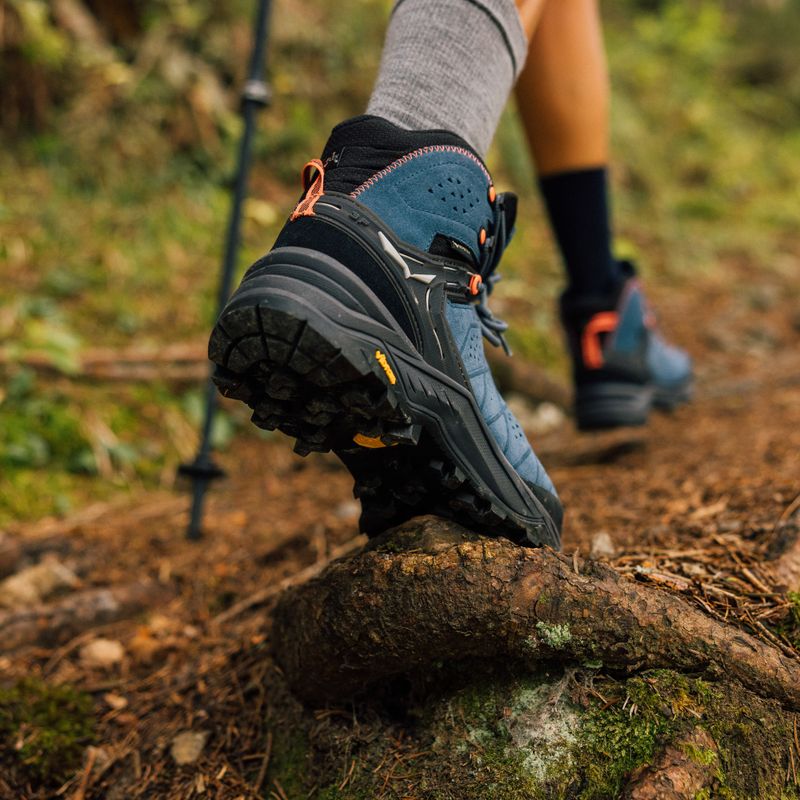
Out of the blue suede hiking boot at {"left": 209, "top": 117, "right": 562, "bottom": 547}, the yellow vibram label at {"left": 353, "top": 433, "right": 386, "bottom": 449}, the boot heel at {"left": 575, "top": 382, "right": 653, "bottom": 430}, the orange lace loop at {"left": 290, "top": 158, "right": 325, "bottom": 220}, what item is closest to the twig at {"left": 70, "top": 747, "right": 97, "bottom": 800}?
the blue suede hiking boot at {"left": 209, "top": 117, "right": 562, "bottom": 547}

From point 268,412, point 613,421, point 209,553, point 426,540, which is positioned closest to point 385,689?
point 426,540

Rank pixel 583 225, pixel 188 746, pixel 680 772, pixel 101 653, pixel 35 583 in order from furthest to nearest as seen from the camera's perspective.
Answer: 1. pixel 583 225
2. pixel 35 583
3. pixel 101 653
4. pixel 188 746
5. pixel 680 772

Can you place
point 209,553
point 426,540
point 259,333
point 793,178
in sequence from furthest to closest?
point 793,178 → point 209,553 → point 426,540 → point 259,333

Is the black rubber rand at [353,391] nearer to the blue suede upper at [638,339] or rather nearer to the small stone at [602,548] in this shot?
the small stone at [602,548]

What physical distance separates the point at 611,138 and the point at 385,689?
6.66 m

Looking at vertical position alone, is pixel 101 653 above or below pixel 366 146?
below

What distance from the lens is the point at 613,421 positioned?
2443 mm

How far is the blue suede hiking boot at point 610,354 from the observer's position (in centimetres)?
244

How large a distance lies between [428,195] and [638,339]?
1430 millimetres

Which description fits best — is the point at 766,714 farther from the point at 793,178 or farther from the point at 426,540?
the point at 793,178

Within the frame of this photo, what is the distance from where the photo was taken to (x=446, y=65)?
4.52 ft

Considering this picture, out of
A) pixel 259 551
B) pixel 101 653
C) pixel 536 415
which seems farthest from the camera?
pixel 536 415

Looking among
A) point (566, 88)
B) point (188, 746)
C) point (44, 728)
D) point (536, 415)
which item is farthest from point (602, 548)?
point (536, 415)

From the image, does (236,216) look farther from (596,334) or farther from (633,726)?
(633,726)
